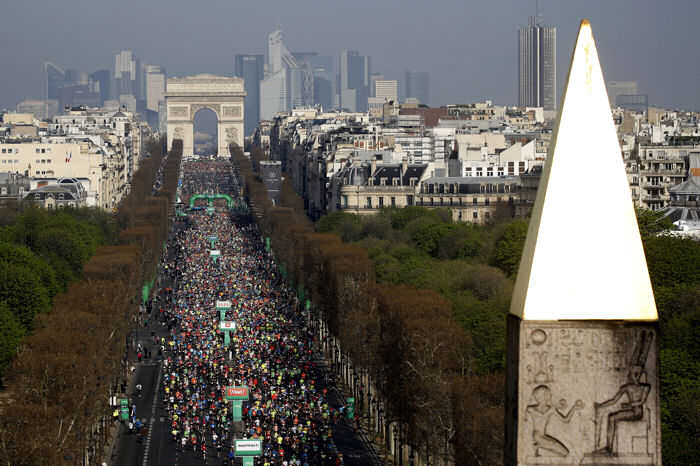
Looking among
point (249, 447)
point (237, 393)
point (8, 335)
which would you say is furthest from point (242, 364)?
point (249, 447)

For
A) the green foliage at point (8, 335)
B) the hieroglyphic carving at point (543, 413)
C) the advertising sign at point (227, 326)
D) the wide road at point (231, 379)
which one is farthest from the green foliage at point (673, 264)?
the hieroglyphic carving at point (543, 413)

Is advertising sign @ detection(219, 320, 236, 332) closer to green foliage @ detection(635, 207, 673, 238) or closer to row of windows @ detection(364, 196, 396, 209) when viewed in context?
green foliage @ detection(635, 207, 673, 238)

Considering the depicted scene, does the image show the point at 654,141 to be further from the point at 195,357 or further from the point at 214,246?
the point at 195,357

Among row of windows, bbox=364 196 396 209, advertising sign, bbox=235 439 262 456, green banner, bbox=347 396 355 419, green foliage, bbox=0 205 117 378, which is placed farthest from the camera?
row of windows, bbox=364 196 396 209

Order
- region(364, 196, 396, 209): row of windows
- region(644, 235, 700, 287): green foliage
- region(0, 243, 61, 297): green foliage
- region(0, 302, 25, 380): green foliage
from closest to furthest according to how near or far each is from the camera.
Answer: region(0, 302, 25, 380): green foliage < region(644, 235, 700, 287): green foliage < region(0, 243, 61, 297): green foliage < region(364, 196, 396, 209): row of windows

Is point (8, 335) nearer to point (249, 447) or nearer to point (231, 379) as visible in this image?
point (231, 379)

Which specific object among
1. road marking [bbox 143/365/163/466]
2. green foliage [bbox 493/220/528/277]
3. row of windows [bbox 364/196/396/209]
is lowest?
road marking [bbox 143/365/163/466]

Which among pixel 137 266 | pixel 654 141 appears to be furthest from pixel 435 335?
pixel 654 141

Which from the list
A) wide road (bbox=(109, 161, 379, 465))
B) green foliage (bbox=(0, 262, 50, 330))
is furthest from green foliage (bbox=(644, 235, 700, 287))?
green foliage (bbox=(0, 262, 50, 330))

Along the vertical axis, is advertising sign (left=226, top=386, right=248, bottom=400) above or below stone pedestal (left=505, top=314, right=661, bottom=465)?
below
